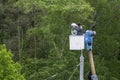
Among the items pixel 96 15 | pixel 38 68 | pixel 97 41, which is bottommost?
pixel 38 68

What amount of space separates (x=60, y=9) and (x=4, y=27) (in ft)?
34.0

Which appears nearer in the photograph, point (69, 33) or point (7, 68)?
point (7, 68)

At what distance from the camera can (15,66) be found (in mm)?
13375

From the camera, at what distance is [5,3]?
2603 centimetres

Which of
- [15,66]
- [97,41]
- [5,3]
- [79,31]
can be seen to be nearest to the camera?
[79,31]

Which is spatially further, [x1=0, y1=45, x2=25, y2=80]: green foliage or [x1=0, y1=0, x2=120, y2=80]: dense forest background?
[x1=0, y1=0, x2=120, y2=80]: dense forest background

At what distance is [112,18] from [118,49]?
160 cm

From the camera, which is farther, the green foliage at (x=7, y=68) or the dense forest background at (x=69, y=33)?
the dense forest background at (x=69, y=33)

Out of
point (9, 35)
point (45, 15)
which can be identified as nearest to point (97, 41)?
point (45, 15)

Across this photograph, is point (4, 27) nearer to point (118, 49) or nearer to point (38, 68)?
point (38, 68)

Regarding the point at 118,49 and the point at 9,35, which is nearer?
the point at 118,49

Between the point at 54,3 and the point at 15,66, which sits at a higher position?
the point at 54,3

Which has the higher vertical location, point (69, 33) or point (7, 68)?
point (69, 33)

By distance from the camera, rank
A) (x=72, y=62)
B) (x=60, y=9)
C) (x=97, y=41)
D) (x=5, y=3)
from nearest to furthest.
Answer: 1. (x=60, y=9)
2. (x=72, y=62)
3. (x=97, y=41)
4. (x=5, y=3)
